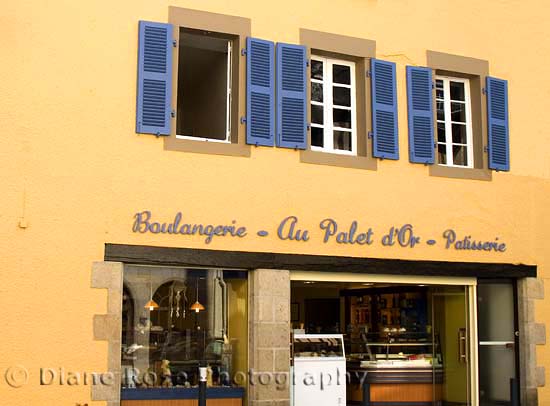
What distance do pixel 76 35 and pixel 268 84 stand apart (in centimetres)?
256

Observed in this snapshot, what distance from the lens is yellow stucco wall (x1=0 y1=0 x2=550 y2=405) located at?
11.1m

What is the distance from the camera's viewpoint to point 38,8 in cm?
1139

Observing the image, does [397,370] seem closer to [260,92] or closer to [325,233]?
[325,233]

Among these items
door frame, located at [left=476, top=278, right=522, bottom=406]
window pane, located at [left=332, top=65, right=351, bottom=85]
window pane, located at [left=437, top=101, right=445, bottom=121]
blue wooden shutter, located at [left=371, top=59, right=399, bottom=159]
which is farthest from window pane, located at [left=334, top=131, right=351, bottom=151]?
door frame, located at [left=476, top=278, right=522, bottom=406]

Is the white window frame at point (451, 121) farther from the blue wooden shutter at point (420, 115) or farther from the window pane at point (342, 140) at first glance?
the window pane at point (342, 140)

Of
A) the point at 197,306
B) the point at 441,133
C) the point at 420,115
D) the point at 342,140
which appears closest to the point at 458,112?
the point at 441,133

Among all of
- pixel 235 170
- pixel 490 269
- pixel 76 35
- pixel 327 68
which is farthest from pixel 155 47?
pixel 490 269

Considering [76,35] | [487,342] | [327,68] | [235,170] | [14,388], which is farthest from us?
[487,342]

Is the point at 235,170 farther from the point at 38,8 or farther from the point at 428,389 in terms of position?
the point at 428,389

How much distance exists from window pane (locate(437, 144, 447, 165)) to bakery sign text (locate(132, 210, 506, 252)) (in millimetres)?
1064

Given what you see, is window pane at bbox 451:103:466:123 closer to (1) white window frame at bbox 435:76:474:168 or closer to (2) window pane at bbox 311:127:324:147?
(1) white window frame at bbox 435:76:474:168

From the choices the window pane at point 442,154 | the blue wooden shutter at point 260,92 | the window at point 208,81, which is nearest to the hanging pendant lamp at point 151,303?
the window at point 208,81

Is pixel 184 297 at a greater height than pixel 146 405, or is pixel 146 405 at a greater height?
pixel 184 297

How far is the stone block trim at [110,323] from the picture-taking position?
1127 cm
